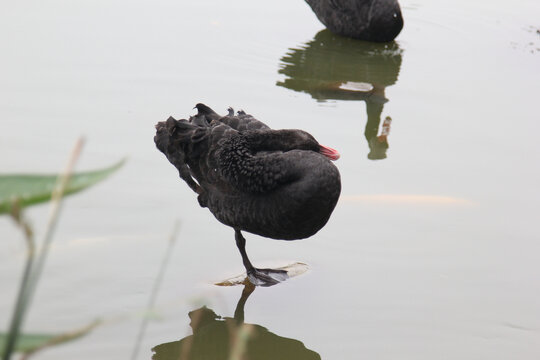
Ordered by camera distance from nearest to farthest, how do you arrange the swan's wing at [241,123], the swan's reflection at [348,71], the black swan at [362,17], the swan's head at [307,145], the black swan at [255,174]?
the black swan at [255,174] → the swan's head at [307,145] → the swan's wing at [241,123] → the swan's reflection at [348,71] → the black swan at [362,17]

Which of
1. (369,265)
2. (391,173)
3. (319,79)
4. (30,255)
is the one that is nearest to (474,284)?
(369,265)

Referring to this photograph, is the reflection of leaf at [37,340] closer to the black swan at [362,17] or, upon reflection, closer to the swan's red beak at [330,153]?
the swan's red beak at [330,153]

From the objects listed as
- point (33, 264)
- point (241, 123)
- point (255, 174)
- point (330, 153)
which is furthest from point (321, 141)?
point (33, 264)

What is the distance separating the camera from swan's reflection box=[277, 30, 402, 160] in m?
5.98

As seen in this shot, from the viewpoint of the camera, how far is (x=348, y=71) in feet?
22.3

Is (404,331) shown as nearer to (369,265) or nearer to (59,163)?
(369,265)

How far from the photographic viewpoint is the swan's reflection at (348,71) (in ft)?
19.6

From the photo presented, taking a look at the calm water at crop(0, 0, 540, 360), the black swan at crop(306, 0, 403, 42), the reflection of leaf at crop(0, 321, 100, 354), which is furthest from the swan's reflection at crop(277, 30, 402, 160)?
the reflection of leaf at crop(0, 321, 100, 354)

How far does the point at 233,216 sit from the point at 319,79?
10.4 feet

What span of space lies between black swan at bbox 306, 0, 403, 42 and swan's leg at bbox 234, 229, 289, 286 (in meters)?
4.07

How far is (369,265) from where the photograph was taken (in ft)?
13.0

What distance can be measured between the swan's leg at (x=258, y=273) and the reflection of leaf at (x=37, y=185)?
322 cm

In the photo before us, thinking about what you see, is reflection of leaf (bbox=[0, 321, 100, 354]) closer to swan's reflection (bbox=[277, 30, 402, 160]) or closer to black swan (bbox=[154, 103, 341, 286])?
black swan (bbox=[154, 103, 341, 286])

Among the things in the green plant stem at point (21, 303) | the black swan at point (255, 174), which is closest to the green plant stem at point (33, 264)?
the green plant stem at point (21, 303)
